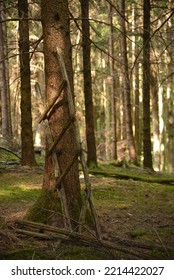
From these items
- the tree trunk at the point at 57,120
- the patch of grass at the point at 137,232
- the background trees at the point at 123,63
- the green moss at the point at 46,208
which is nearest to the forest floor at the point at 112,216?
the patch of grass at the point at 137,232

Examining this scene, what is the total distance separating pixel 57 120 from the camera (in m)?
5.63

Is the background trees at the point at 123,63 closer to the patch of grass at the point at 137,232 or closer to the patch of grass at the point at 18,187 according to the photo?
the patch of grass at the point at 18,187

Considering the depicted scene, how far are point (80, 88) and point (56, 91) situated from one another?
23520mm

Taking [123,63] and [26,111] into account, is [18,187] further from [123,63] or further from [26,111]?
[123,63]

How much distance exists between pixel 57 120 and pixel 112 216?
2086mm

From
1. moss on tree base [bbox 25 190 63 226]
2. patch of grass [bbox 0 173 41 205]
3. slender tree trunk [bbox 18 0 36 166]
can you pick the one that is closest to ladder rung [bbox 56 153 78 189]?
moss on tree base [bbox 25 190 63 226]

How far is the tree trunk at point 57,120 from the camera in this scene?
5.63 metres

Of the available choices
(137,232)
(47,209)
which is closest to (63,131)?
(47,209)

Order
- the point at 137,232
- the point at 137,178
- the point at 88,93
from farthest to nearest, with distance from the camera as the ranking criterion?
the point at 88,93, the point at 137,178, the point at 137,232

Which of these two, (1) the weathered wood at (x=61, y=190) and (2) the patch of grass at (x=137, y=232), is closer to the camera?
(1) the weathered wood at (x=61, y=190)

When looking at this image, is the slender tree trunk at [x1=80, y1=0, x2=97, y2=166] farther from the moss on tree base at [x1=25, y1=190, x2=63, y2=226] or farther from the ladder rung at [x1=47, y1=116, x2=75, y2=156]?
the ladder rung at [x1=47, y1=116, x2=75, y2=156]

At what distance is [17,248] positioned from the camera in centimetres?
467

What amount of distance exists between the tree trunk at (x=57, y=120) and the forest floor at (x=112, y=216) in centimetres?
49

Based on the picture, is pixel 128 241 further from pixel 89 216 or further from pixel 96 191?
pixel 96 191
